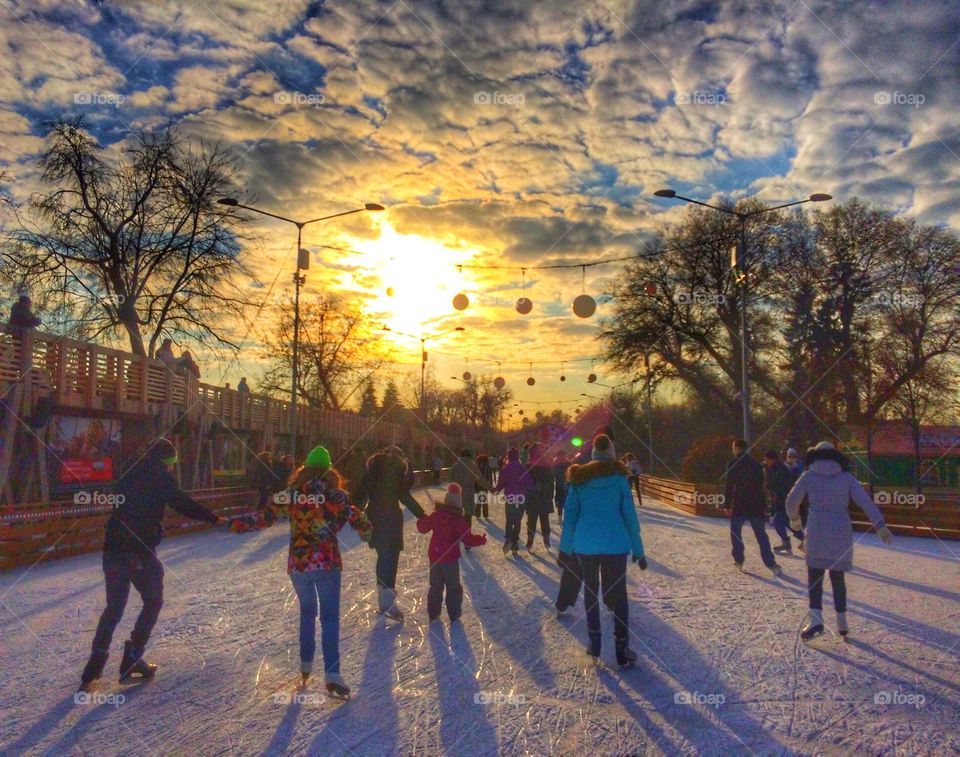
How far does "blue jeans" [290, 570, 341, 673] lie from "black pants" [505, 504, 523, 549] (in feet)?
21.7

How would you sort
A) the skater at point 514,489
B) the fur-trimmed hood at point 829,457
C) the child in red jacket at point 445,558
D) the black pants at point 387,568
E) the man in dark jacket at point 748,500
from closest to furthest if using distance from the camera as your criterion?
the fur-trimmed hood at point 829,457 → the child in red jacket at point 445,558 → the black pants at point 387,568 → the man in dark jacket at point 748,500 → the skater at point 514,489

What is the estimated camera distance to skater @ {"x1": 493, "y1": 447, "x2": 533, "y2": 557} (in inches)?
440

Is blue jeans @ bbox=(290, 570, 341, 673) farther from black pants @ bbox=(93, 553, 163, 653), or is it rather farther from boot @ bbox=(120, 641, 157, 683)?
boot @ bbox=(120, 641, 157, 683)

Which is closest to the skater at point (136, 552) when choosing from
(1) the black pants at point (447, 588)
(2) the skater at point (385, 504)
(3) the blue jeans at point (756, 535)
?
(2) the skater at point (385, 504)

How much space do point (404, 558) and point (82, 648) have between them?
6.09m

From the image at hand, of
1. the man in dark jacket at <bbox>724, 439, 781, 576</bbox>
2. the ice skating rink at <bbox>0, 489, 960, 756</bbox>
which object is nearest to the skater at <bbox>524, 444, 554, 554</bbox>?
the ice skating rink at <bbox>0, 489, 960, 756</bbox>

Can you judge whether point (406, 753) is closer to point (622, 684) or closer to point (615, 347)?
point (622, 684)

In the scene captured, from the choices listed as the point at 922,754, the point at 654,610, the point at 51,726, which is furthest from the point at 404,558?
the point at 922,754

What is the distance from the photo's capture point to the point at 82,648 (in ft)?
20.7

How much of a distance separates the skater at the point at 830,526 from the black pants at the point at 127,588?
5.14 metres

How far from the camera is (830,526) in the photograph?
6387 mm

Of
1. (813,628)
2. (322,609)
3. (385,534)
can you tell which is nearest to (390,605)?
(385,534)

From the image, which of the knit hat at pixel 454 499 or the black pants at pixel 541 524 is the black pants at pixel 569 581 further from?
the black pants at pixel 541 524

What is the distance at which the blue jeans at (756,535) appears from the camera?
1005 cm
